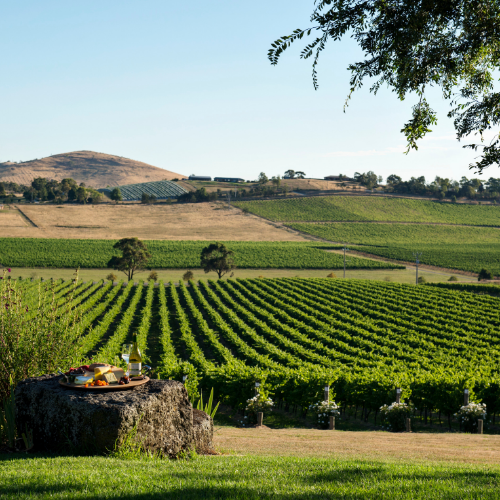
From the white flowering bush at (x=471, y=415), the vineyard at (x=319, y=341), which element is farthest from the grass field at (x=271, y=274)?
the white flowering bush at (x=471, y=415)

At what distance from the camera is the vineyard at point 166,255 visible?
83.3 metres

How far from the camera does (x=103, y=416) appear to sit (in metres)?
6.27

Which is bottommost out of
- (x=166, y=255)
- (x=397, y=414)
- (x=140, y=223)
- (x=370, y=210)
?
(x=397, y=414)

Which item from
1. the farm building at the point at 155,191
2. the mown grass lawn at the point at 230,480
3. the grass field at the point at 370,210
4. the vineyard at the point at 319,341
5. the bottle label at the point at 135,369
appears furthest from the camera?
the farm building at the point at 155,191

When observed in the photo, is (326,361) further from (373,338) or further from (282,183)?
(282,183)

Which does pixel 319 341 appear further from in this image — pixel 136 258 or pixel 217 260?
pixel 136 258

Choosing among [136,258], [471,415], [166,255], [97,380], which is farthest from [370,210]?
[97,380]

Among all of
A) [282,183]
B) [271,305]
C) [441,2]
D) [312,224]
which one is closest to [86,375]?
[441,2]

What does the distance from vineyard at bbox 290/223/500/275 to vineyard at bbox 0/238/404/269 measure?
13398mm

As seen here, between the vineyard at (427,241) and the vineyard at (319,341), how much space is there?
45.9 metres

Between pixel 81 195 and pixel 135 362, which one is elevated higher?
pixel 81 195

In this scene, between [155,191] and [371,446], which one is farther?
[155,191]

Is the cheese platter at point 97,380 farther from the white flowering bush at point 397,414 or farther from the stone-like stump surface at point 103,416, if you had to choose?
the white flowering bush at point 397,414

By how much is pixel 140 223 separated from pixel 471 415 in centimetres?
11320
